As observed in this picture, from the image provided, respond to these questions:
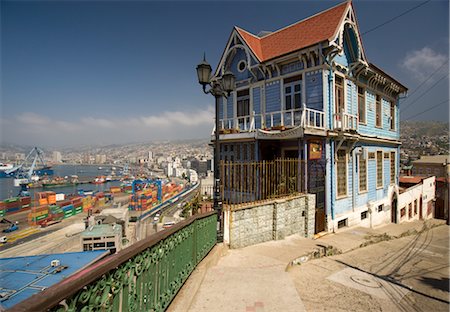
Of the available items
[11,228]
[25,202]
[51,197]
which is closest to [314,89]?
[11,228]

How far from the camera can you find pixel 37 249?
40.6m

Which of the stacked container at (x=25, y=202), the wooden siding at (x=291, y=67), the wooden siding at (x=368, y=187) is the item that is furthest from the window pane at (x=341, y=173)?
the stacked container at (x=25, y=202)

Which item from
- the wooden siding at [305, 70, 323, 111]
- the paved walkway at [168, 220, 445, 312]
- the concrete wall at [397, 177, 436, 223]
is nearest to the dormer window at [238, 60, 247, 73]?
the wooden siding at [305, 70, 323, 111]

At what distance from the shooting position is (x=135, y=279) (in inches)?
106

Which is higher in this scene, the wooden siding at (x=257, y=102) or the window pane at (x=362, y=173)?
the wooden siding at (x=257, y=102)

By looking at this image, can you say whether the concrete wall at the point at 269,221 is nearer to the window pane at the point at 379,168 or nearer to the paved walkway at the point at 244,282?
the paved walkway at the point at 244,282

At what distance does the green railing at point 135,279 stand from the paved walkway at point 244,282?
0.99 ft

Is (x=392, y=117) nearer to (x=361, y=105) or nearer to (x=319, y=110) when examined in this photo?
(x=361, y=105)

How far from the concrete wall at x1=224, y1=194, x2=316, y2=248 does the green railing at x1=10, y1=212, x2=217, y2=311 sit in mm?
2097

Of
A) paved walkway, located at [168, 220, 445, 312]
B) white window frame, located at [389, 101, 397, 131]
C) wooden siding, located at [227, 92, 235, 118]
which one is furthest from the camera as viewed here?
white window frame, located at [389, 101, 397, 131]

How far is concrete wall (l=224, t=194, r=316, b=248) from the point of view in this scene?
704 centimetres

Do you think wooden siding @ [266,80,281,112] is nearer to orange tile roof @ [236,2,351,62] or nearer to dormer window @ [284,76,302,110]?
dormer window @ [284,76,302,110]

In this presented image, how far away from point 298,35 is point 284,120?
497 centimetres

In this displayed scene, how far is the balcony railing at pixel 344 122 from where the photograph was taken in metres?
11.4
